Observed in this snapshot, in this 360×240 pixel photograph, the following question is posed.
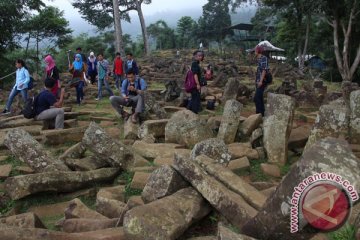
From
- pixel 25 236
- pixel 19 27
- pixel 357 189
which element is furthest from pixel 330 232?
pixel 19 27

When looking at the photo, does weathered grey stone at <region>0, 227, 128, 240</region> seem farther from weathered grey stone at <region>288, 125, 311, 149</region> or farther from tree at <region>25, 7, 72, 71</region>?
tree at <region>25, 7, 72, 71</region>

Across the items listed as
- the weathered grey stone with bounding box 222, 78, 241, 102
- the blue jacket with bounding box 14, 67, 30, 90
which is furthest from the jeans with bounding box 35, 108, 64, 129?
the weathered grey stone with bounding box 222, 78, 241, 102

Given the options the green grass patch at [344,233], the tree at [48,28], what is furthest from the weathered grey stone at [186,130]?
the tree at [48,28]

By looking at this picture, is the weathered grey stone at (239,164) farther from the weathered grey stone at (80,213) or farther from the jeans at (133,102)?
the jeans at (133,102)

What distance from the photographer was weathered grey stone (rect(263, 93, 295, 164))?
637 centimetres

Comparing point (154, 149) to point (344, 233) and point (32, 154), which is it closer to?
point (32, 154)

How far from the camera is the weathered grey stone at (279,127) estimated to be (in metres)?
6.37

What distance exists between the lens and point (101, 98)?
13242mm

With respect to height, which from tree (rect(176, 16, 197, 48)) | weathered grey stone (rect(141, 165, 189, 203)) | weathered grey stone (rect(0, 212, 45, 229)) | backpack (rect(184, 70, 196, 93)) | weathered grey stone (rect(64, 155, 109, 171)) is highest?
tree (rect(176, 16, 197, 48))

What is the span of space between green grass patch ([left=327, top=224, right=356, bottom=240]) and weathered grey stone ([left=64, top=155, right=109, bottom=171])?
12.2 feet

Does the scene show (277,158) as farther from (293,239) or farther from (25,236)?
(25,236)

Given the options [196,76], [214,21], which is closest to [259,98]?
[196,76]

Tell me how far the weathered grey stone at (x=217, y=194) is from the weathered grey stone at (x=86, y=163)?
2.17 meters

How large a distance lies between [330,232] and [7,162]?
5650 mm
